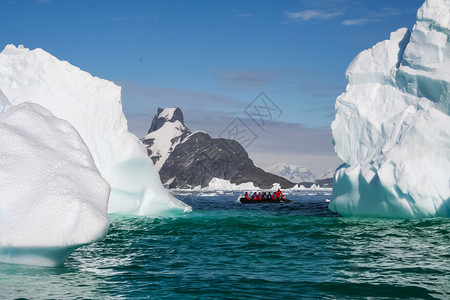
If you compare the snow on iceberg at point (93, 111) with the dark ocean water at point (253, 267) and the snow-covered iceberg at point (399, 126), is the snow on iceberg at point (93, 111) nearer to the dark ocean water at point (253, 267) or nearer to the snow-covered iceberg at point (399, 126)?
the dark ocean water at point (253, 267)

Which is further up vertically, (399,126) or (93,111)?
(93,111)

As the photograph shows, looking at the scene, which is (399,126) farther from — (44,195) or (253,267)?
(44,195)

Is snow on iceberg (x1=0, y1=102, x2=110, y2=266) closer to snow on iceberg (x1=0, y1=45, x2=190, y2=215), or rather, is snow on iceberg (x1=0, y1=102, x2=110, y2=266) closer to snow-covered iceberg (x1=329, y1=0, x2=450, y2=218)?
snow on iceberg (x1=0, y1=45, x2=190, y2=215)

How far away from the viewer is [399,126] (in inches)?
827

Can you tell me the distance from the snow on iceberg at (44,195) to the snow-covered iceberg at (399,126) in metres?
13.9

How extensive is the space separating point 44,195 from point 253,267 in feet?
15.9

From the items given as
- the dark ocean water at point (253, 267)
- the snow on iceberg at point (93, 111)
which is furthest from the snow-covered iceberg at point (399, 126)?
the snow on iceberg at point (93, 111)

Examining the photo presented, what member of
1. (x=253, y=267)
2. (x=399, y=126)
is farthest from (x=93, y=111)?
(x=253, y=267)

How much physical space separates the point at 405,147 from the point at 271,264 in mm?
11237

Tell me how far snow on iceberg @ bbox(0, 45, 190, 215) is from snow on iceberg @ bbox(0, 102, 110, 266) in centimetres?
1293

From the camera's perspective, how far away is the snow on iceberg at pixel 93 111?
23.5 m

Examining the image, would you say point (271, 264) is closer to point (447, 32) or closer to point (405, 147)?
point (405, 147)

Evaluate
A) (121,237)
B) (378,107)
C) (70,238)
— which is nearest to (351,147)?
(378,107)

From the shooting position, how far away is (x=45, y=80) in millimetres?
23656
